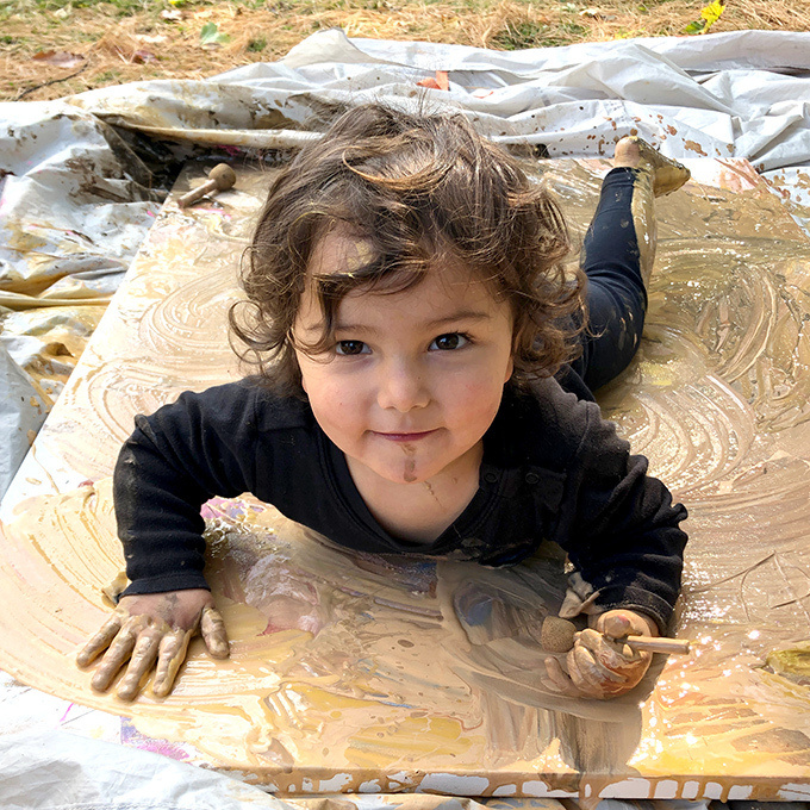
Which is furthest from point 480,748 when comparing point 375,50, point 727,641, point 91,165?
point 375,50

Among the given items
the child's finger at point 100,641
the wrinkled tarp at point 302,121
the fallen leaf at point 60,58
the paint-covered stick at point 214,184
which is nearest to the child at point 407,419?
the child's finger at point 100,641

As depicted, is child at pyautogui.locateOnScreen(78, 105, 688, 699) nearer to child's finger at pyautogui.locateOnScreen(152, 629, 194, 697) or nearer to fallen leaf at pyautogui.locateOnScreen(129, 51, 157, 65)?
child's finger at pyautogui.locateOnScreen(152, 629, 194, 697)

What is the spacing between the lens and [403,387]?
98 centimetres

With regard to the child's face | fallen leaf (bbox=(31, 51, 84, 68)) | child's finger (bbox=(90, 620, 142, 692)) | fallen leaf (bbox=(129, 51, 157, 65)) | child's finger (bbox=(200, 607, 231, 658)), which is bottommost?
child's finger (bbox=(200, 607, 231, 658))

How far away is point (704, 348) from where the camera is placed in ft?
6.07

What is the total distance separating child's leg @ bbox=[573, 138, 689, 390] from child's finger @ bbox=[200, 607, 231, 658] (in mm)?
803

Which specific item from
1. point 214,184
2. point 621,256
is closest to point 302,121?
point 214,184

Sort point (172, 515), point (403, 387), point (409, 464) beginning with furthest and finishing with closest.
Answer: point (172, 515)
point (409, 464)
point (403, 387)

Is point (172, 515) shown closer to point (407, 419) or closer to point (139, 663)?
point (139, 663)

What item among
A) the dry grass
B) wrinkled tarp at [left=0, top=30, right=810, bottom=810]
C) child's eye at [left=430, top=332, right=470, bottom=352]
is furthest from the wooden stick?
the dry grass

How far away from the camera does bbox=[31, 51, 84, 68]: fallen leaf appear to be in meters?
3.50

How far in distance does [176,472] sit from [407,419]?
18.6 inches

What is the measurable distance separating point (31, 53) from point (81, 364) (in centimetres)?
247

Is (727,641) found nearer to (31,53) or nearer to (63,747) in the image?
(63,747)
